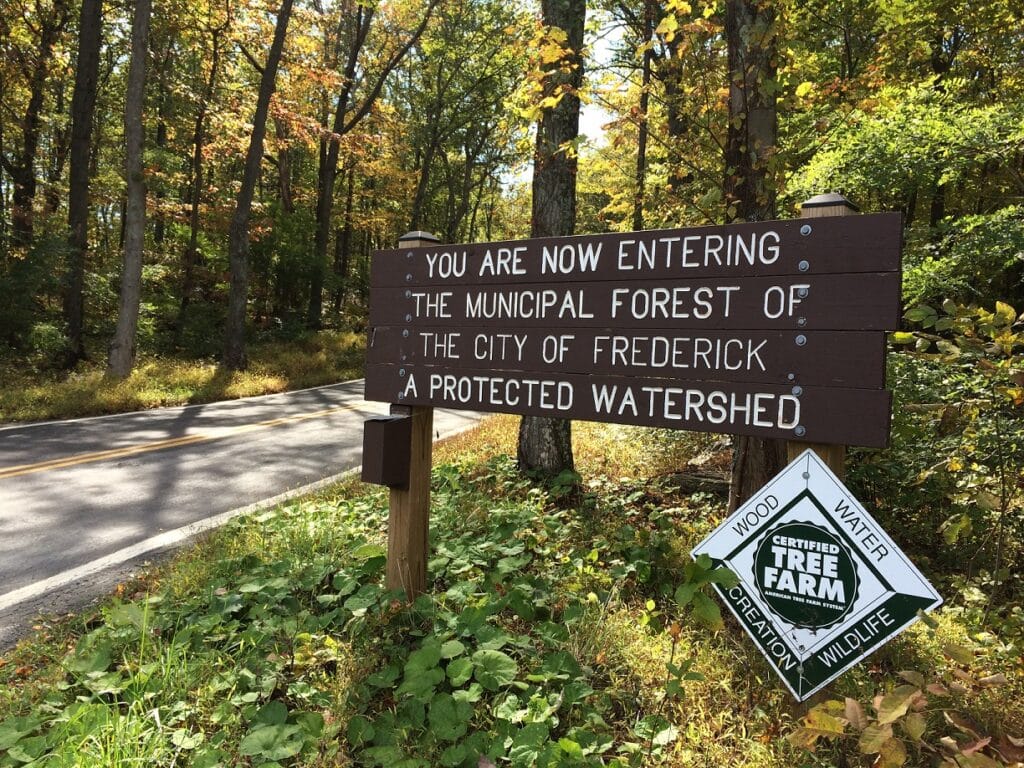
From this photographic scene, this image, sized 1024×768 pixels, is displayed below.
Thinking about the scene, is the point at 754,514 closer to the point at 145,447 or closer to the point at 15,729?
the point at 15,729

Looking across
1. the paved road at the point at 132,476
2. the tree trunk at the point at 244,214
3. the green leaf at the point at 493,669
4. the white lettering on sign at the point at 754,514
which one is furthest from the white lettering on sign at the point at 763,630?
the tree trunk at the point at 244,214

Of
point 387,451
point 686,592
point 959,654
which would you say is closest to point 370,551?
point 387,451

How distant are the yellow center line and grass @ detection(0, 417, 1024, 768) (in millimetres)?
3658

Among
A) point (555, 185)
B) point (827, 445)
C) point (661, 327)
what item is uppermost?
point (555, 185)

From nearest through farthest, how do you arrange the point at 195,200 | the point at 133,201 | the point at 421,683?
the point at 421,683 < the point at 133,201 < the point at 195,200

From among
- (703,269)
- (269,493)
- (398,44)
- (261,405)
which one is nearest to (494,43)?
(398,44)

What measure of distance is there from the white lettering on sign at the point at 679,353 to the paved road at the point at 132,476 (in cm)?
358

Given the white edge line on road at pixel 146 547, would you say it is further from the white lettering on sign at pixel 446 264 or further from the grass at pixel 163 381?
the grass at pixel 163 381

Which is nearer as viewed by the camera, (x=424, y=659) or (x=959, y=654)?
(x=959, y=654)

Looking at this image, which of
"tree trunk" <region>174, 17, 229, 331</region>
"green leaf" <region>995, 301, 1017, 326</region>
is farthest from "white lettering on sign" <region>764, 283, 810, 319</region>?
"tree trunk" <region>174, 17, 229, 331</region>

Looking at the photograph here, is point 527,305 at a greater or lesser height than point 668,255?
lesser

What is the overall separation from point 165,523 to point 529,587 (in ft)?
11.8

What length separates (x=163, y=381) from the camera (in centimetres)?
1301

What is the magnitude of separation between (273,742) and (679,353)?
2186 mm
